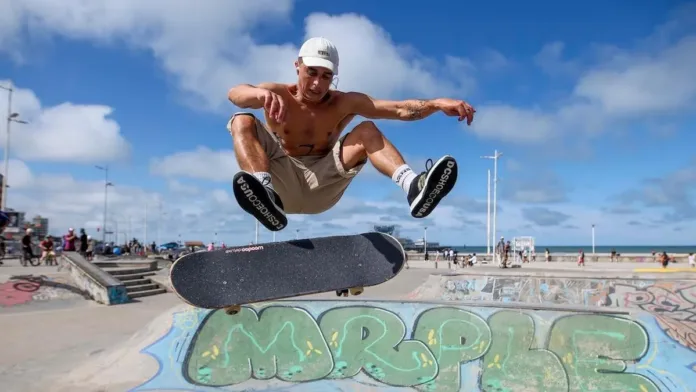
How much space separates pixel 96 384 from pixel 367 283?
7.75 metres

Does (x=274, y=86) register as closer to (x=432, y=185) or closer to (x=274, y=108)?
(x=274, y=108)

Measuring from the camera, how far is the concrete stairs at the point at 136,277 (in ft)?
66.6

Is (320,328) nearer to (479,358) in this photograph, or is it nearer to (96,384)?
(479,358)

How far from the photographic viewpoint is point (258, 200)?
3980mm

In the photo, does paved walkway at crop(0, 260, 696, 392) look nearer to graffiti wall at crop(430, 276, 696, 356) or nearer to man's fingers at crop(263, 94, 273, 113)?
graffiti wall at crop(430, 276, 696, 356)

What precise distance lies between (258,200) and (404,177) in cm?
127

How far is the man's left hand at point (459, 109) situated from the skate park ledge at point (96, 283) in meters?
16.9

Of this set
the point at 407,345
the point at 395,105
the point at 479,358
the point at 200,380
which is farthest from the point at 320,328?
the point at 395,105

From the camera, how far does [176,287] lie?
4.88 meters

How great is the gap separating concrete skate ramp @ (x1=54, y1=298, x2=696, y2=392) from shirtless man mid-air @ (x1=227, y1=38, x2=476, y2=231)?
655cm

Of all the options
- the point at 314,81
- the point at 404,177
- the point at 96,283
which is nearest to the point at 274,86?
the point at 314,81

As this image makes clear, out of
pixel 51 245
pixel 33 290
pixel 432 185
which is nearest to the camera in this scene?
pixel 432 185

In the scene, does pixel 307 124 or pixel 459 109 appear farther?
pixel 307 124

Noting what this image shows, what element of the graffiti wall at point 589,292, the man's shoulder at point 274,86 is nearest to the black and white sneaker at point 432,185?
→ the man's shoulder at point 274,86
